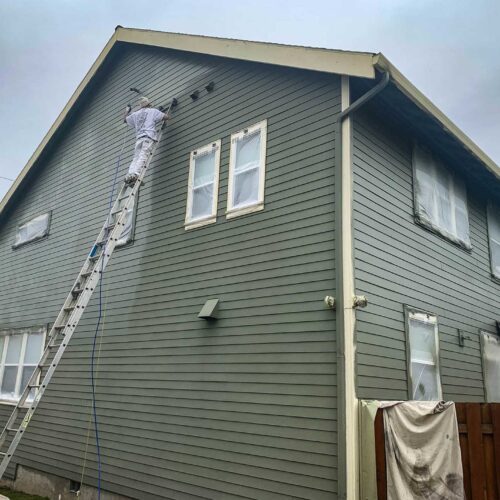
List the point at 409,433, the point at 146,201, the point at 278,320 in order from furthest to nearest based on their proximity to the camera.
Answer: the point at 146,201 → the point at 278,320 → the point at 409,433

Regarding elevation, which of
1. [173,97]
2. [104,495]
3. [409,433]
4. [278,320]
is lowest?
[104,495]

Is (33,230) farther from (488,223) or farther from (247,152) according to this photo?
(488,223)

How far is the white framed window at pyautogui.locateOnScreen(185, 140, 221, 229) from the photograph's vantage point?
7.46 metres

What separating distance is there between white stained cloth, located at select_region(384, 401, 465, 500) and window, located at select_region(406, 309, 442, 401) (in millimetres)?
1297

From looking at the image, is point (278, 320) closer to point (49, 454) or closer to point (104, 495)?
point (104, 495)

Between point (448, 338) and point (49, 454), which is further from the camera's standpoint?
point (49, 454)

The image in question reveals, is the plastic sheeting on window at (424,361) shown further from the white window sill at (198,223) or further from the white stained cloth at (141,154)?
the white stained cloth at (141,154)

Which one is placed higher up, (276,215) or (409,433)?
(276,215)

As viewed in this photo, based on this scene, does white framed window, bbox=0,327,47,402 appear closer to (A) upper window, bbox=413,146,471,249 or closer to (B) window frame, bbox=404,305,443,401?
(B) window frame, bbox=404,305,443,401

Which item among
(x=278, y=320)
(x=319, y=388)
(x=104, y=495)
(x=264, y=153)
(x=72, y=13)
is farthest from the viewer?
(x=72, y=13)

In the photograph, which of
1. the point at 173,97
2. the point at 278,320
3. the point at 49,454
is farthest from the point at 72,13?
the point at 278,320

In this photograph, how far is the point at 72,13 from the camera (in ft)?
99.1

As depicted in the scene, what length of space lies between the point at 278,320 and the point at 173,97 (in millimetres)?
4773

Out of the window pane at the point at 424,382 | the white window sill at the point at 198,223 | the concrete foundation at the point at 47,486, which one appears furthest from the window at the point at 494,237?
the concrete foundation at the point at 47,486
